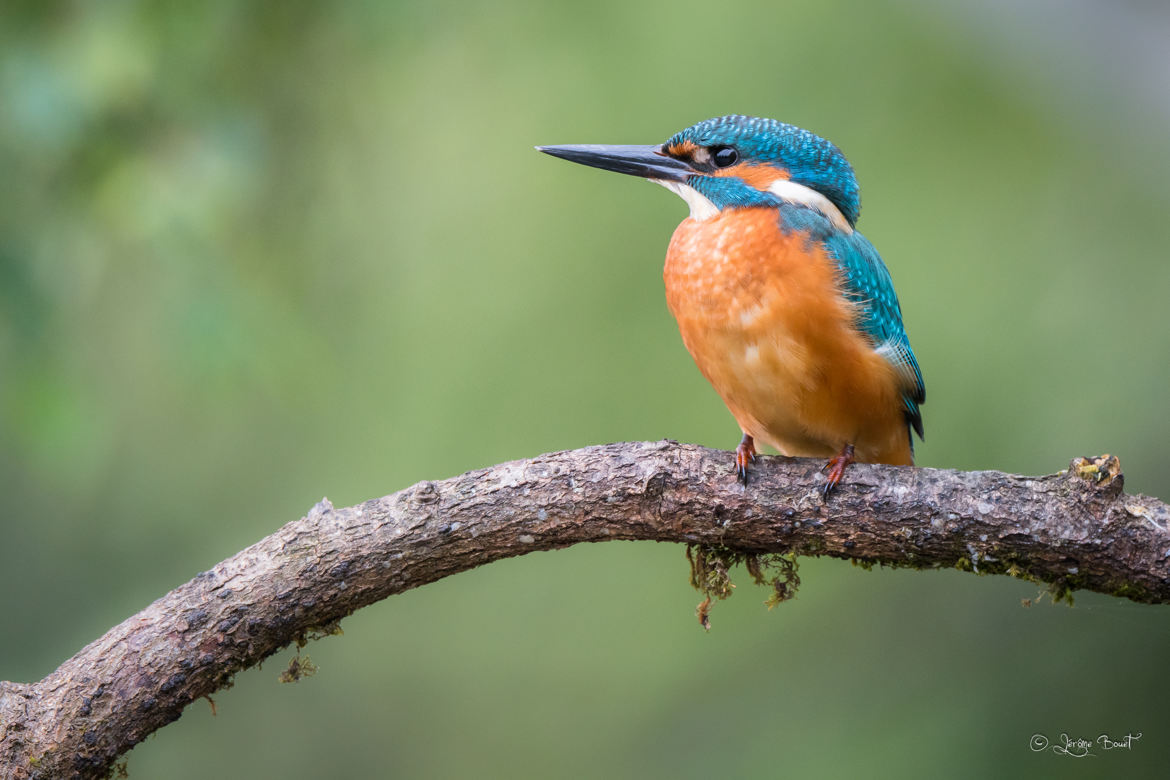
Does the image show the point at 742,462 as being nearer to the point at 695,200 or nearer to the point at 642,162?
the point at 695,200

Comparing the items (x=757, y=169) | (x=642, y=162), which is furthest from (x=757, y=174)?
(x=642, y=162)

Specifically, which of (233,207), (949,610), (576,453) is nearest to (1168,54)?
(949,610)

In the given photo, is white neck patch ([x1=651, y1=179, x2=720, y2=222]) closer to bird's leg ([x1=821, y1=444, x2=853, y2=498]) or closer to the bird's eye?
the bird's eye

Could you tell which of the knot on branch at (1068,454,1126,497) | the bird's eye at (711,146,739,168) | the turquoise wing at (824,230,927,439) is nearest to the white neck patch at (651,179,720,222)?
the bird's eye at (711,146,739,168)

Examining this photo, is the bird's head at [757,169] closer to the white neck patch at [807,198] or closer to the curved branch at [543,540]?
the white neck patch at [807,198]

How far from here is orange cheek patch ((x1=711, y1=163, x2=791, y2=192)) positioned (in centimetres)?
301

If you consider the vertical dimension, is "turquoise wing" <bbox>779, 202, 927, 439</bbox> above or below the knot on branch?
above

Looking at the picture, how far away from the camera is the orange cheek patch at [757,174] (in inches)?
118

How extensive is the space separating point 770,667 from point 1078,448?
1.62 meters

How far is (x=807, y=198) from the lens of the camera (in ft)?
9.79

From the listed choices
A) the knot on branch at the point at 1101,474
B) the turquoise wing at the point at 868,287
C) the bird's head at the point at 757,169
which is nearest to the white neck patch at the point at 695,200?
the bird's head at the point at 757,169

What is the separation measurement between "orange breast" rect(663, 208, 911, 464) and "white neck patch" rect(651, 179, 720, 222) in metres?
0.11

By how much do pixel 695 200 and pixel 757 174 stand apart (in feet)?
0.60

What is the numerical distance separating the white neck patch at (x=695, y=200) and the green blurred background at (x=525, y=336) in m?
1.14
